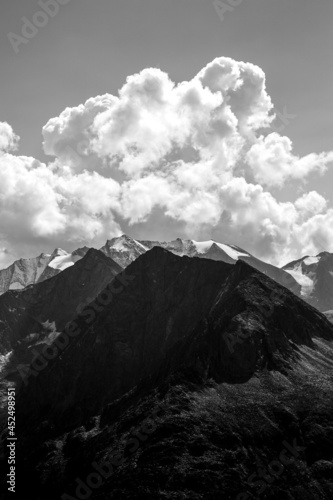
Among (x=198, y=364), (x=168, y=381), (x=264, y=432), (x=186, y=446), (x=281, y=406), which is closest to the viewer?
(x=186, y=446)

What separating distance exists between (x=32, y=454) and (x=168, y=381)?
203 feet

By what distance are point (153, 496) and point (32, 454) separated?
284 feet

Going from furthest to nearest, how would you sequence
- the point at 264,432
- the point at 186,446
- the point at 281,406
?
1. the point at 281,406
2. the point at 264,432
3. the point at 186,446

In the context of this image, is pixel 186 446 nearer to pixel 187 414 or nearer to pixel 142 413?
pixel 187 414

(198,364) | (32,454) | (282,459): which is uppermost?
(198,364)

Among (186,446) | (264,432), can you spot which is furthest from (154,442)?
(264,432)

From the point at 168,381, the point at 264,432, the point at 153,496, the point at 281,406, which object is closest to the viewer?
the point at 153,496

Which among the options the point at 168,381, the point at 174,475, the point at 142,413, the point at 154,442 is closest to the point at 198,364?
the point at 168,381

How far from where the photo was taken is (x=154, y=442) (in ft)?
477

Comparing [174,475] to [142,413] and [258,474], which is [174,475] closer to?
[258,474]

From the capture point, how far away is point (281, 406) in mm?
166750

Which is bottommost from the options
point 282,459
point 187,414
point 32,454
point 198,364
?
point 32,454

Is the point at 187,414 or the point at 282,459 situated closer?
the point at 282,459

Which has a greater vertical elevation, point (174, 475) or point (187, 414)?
point (187, 414)
